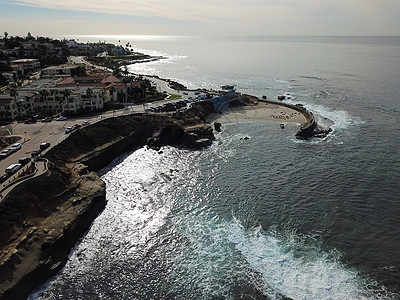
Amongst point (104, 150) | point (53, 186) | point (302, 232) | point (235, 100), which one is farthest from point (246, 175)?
point (235, 100)

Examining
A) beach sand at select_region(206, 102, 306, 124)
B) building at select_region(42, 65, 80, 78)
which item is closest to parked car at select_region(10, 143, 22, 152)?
beach sand at select_region(206, 102, 306, 124)

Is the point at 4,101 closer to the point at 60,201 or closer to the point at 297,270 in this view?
the point at 60,201

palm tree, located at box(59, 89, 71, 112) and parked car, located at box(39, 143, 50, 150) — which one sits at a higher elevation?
palm tree, located at box(59, 89, 71, 112)

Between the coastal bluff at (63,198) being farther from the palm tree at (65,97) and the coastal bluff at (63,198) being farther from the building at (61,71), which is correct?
the building at (61,71)

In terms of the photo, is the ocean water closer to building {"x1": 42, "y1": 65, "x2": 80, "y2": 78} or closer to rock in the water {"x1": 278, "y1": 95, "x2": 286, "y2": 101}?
rock in the water {"x1": 278, "y1": 95, "x2": 286, "y2": 101}

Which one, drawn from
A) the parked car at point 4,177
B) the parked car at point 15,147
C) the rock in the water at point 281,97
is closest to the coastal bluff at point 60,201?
the parked car at point 4,177

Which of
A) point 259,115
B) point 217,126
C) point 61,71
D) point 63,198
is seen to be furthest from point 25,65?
point 63,198
